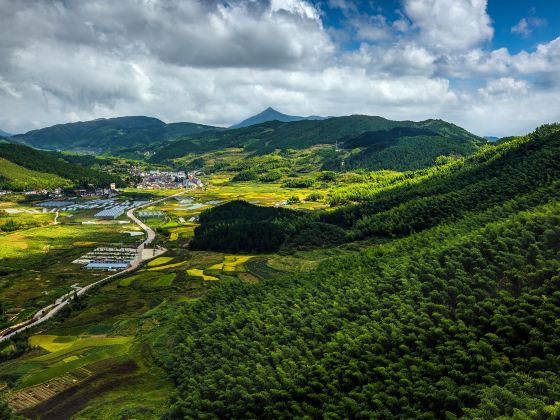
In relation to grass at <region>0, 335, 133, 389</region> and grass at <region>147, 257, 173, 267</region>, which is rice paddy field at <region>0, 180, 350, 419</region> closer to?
grass at <region>0, 335, 133, 389</region>

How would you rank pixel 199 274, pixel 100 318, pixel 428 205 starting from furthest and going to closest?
1. pixel 428 205
2. pixel 199 274
3. pixel 100 318

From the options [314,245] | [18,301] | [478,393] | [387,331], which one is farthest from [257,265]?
[478,393]

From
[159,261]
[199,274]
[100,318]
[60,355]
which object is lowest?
[60,355]

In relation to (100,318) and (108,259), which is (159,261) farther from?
(100,318)

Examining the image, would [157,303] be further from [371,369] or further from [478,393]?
[478,393]

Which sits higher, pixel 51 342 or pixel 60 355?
pixel 51 342

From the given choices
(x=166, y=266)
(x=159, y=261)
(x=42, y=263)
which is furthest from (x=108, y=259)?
(x=166, y=266)
